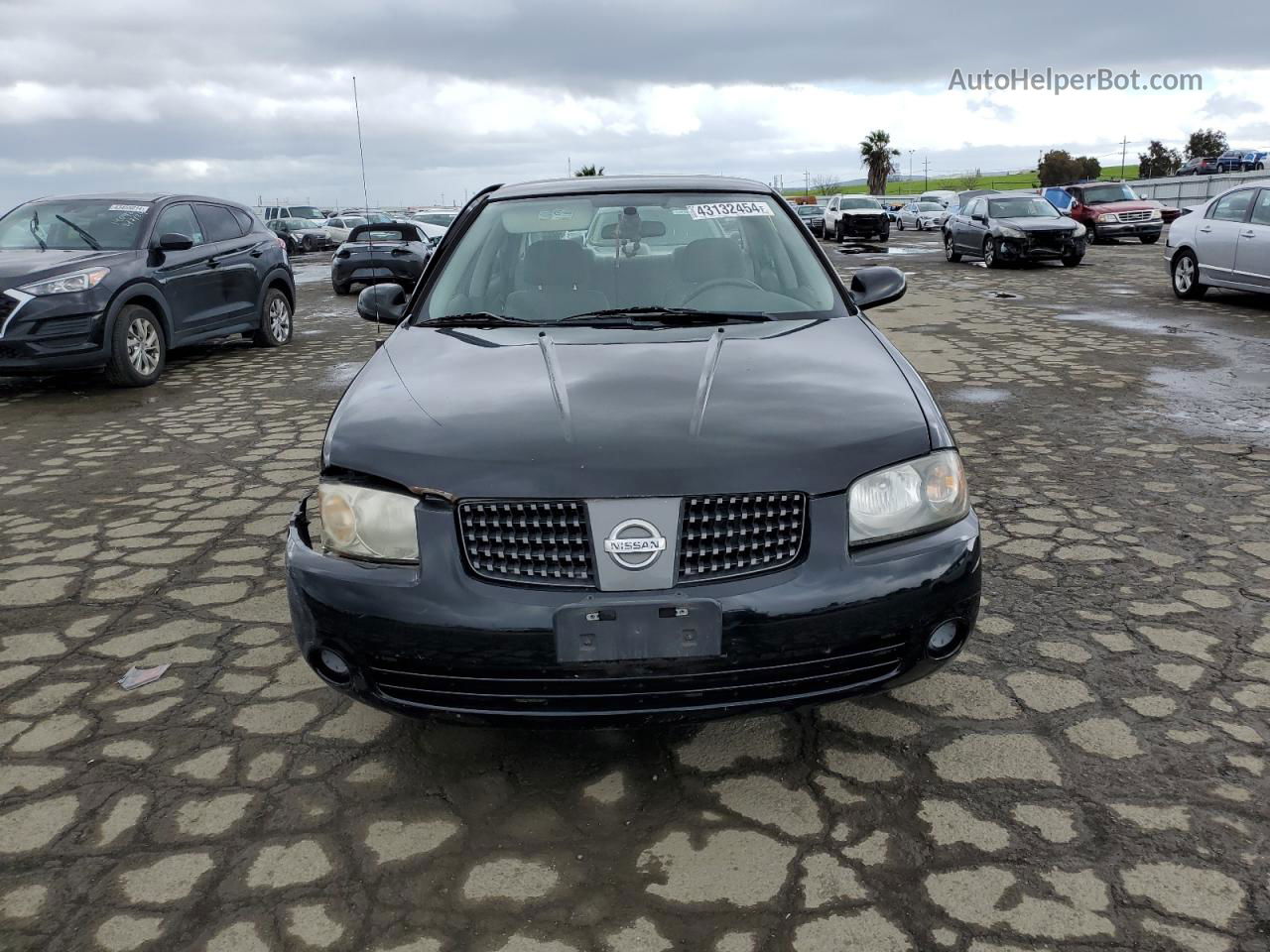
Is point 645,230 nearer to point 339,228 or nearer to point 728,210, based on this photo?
point 728,210

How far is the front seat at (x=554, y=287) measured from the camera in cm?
366

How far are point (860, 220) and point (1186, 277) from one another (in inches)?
753

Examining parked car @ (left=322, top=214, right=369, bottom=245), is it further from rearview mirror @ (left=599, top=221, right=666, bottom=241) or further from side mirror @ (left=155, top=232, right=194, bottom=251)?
rearview mirror @ (left=599, top=221, right=666, bottom=241)

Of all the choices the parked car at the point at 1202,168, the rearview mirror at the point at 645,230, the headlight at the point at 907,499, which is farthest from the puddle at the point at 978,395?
the parked car at the point at 1202,168

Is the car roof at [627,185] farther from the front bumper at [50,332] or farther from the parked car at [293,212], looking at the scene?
the parked car at [293,212]

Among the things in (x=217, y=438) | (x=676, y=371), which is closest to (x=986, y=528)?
(x=676, y=371)

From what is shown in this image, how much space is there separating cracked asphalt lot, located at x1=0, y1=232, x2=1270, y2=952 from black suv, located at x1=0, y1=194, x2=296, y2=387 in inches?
164

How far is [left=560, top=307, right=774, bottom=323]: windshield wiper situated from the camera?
353 cm

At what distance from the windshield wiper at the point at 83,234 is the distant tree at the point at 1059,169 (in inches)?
3279

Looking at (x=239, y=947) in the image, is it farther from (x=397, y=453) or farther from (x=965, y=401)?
(x=965, y=401)

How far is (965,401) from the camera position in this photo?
772 centimetres

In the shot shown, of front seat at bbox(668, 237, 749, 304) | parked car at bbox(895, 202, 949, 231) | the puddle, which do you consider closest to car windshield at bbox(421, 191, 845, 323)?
front seat at bbox(668, 237, 749, 304)

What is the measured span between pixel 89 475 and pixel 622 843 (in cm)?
500

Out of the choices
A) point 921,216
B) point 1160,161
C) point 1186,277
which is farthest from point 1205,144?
point 1186,277
